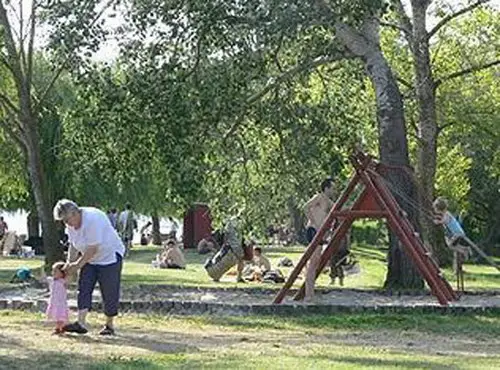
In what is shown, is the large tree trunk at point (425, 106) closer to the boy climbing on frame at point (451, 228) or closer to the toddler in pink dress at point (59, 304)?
the boy climbing on frame at point (451, 228)

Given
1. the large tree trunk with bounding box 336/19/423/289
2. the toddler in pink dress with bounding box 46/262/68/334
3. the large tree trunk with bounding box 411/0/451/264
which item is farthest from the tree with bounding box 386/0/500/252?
the toddler in pink dress with bounding box 46/262/68/334

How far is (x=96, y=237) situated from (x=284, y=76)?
806 centimetres

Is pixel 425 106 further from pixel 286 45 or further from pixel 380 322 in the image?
pixel 380 322

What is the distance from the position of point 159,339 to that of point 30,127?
14.1 metres

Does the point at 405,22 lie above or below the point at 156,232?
above

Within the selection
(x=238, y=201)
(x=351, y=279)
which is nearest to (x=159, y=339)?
(x=238, y=201)

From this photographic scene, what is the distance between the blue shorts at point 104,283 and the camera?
44.4 ft

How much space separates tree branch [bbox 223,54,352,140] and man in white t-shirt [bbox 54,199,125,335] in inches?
289

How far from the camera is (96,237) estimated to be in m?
13.3

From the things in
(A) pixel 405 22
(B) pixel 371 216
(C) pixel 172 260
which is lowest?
(C) pixel 172 260

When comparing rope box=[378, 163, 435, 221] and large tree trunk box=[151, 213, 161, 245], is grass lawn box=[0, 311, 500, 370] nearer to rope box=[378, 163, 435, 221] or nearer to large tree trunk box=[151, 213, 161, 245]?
rope box=[378, 163, 435, 221]

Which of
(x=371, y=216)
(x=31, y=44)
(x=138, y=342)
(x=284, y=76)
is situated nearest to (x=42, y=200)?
(x=31, y=44)

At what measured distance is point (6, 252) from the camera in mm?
43344

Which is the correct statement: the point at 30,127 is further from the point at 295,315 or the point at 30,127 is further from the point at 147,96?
the point at 295,315
